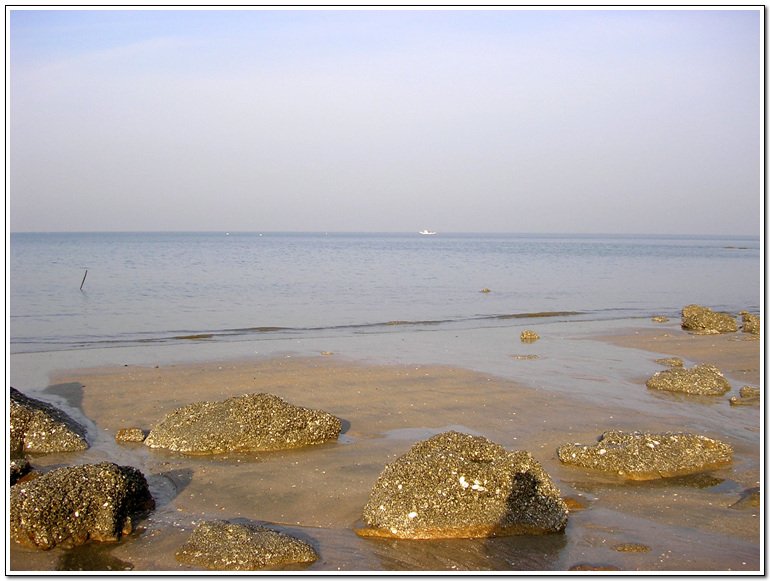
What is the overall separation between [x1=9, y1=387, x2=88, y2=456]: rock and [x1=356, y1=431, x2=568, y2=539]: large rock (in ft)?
13.4

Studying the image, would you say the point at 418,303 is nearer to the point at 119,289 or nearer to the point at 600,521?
the point at 119,289

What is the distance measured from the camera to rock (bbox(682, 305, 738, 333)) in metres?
17.9

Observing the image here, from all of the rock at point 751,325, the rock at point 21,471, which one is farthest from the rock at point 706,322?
the rock at point 21,471

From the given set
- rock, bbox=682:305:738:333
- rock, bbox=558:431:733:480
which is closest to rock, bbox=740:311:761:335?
rock, bbox=682:305:738:333

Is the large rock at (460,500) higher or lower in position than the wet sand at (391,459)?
higher

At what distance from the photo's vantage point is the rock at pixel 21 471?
261 inches

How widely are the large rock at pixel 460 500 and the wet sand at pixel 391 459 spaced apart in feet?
0.41

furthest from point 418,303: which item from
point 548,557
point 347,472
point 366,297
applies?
point 548,557

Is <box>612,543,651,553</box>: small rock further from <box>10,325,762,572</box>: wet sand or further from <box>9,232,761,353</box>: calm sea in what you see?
<box>9,232,761,353</box>: calm sea

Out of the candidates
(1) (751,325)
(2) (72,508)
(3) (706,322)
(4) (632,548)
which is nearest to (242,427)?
(2) (72,508)

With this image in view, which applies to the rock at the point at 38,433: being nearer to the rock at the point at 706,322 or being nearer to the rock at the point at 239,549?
the rock at the point at 239,549
